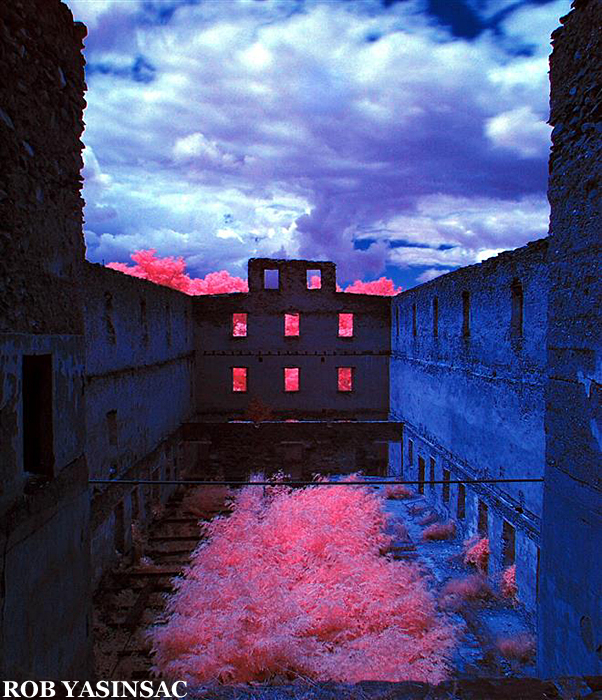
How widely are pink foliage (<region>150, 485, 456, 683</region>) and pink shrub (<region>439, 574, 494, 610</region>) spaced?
0.44 metres

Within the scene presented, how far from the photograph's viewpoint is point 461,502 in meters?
14.3

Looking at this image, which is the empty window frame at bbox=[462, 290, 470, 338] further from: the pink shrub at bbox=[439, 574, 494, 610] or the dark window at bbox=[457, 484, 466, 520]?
the pink shrub at bbox=[439, 574, 494, 610]

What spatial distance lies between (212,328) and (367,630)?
16.6m

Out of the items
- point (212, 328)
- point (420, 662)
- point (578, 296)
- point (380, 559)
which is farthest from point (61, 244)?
point (212, 328)

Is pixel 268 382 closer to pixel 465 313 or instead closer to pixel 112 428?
pixel 112 428

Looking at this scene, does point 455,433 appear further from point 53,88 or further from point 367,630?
point 53,88

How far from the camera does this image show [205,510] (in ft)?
53.4

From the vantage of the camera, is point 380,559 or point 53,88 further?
point 380,559

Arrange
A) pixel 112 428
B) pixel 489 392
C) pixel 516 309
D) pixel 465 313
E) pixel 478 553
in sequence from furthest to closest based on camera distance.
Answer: pixel 465 313, pixel 112 428, pixel 489 392, pixel 478 553, pixel 516 309

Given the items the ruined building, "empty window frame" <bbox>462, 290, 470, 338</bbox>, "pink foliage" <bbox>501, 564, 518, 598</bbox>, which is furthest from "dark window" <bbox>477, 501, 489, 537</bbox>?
"empty window frame" <bbox>462, 290, 470, 338</bbox>

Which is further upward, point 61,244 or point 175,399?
point 61,244

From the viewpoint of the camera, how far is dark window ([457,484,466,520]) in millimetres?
14086

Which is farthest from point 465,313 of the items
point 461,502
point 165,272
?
point 165,272

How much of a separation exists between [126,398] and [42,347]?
10.6 meters
